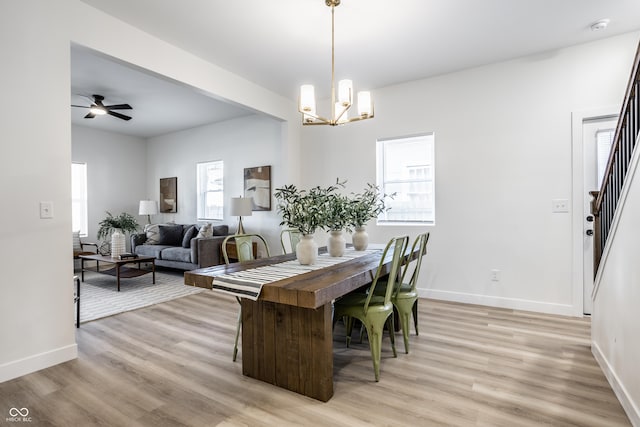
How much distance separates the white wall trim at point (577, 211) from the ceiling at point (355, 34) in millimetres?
A: 853

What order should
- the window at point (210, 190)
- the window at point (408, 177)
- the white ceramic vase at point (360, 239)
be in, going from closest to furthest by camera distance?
the white ceramic vase at point (360, 239) < the window at point (408, 177) < the window at point (210, 190)

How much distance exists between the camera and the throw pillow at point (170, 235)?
6195 mm

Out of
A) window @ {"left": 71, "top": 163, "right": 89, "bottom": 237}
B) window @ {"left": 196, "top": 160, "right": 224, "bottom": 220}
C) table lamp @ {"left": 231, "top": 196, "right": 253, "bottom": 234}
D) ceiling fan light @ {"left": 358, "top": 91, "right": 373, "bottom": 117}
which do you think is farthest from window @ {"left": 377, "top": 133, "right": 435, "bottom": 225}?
window @ {"left": 71, "top": 163, "right": 89, "bottom": 237}

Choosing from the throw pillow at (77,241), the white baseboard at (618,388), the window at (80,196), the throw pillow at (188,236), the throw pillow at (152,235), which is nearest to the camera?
the white baseboard at (618,388)

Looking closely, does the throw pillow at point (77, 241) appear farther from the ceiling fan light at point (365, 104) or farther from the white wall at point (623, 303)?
the white wall at point (623, 303)

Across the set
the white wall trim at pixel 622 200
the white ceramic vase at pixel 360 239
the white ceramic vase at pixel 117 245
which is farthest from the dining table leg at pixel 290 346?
the white ceramic vase at pixel 117 245

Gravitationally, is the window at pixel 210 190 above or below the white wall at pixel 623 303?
above

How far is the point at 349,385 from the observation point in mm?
2070

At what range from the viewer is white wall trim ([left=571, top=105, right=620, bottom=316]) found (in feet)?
10.9

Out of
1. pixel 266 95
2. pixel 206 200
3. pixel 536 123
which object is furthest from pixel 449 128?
pixel 206 200

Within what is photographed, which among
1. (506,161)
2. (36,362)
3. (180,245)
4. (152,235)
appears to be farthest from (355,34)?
(152,235)

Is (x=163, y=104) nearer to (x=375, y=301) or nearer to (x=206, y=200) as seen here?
(x=206, y=200)

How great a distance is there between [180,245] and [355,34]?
4.78m

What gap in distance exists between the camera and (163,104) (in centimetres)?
520
